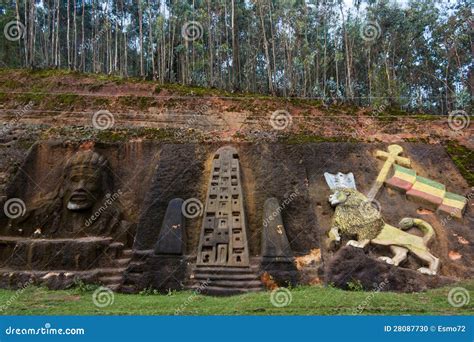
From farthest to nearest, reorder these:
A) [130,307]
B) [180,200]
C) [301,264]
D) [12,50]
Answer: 1. [12,50]
2. [180,200]
3. [301,264]
4. [130,307]

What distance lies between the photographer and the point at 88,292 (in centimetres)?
947

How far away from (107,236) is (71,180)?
6.33ft

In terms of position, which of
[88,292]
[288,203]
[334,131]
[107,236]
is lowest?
[88,292]

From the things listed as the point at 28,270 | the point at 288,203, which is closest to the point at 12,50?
the point at 28,270

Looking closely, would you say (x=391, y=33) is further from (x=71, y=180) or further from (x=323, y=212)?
(x=71, y=180)
